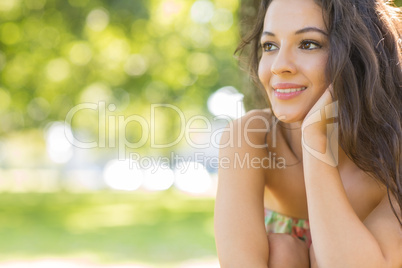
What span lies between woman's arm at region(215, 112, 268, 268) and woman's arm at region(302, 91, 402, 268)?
0.28 meters

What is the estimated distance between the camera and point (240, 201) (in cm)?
227

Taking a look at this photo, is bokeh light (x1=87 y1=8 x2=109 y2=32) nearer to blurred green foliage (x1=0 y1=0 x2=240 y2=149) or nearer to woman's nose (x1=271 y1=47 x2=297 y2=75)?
blurred green foliage (x1=0 y1=0 x2=240 y2=149)

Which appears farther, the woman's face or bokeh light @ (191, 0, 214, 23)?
bokeh light @ (191, 0, 214, 23)

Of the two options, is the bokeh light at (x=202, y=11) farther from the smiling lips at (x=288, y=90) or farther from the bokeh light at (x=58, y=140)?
the smiling lips at (x=288, y=90)

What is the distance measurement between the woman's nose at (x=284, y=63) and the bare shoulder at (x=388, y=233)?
2.22ft

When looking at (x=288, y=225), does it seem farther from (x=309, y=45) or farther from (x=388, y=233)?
(x=309, y=45)

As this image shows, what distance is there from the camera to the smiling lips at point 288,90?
7.26ft

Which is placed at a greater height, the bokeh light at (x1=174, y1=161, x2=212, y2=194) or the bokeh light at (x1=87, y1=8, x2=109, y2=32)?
the bokeh light at (x1=87, y1=8, x2=109, y2=32)

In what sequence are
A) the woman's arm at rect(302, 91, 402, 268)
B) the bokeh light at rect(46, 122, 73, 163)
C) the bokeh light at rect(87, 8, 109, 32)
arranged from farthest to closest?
the bokeh light at rect(46, 122, 73, 163)
the bokeh light at rect(87, 8, 109, 32)
the woman's arm at rect(302, 91, 402, 268)

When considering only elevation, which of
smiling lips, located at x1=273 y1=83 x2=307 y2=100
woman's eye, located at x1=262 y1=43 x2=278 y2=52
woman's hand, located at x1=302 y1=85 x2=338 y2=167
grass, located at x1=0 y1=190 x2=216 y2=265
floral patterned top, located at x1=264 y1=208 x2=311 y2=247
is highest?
woman's eye, located at x1=262 y1=43 x2=278 y2=52

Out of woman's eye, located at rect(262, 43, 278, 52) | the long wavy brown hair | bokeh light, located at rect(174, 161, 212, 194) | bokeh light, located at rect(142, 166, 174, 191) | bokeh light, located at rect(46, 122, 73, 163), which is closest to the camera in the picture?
the long wavy brown hair

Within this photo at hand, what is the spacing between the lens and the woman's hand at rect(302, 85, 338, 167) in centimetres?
208

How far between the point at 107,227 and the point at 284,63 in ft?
34.3

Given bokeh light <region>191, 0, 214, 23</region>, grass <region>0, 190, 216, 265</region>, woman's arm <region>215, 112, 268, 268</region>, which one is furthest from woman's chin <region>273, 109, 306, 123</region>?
bokeh light <region>191, 0, 214, 23</region>
